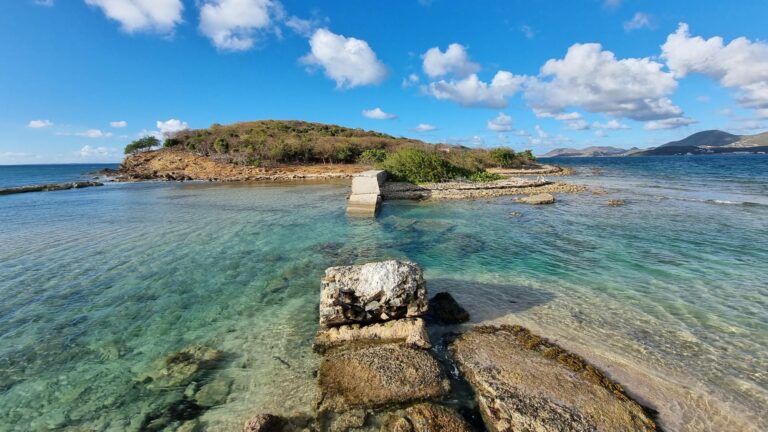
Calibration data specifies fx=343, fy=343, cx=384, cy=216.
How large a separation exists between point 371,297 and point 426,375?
5.72 ft

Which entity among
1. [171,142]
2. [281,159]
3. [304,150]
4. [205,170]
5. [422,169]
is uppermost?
[171,142]

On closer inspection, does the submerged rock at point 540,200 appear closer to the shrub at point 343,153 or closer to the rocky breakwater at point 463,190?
the rocky breakwater at point 463,190

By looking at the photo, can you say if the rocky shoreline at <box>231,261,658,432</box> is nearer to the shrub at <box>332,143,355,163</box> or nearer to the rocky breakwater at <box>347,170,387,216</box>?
the rocky breakwater at <box>347,170,387,216</box>

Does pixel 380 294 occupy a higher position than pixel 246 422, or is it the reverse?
pixel 380 294

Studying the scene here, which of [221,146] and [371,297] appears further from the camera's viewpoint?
[221,146]

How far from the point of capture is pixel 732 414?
4.10m

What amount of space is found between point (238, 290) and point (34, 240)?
39.4 ft

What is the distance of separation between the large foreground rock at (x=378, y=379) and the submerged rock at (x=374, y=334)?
0.42 metres

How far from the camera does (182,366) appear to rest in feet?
17.5

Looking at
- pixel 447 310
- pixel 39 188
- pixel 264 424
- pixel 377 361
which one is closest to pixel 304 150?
pixel 39 188

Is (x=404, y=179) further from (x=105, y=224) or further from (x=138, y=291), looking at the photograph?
(x=138, y=291)

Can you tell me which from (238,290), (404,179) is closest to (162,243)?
(238,290)

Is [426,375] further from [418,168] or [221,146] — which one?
[221,146]

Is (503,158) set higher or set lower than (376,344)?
higher
